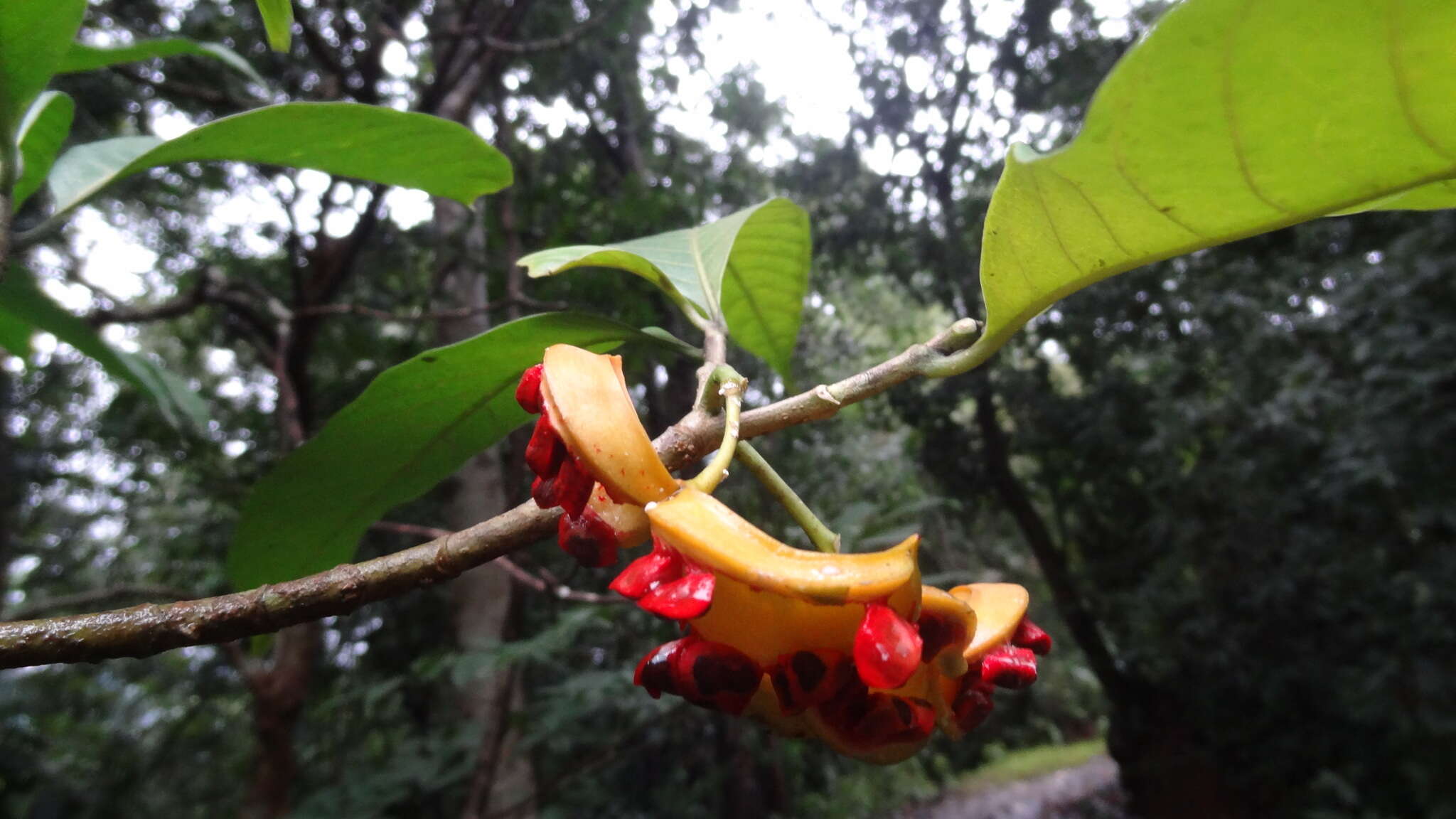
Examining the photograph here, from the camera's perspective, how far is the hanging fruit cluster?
418 millimetres

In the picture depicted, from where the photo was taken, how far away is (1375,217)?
13.4ft

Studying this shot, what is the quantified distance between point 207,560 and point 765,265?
13.1 feet

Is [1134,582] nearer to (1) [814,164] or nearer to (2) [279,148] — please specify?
(1) [814,164]

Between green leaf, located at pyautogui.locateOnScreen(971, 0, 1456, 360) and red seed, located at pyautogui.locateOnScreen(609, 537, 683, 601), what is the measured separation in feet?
1.00

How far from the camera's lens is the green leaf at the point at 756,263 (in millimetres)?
870

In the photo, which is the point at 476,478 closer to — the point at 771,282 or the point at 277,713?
the point at 277,713

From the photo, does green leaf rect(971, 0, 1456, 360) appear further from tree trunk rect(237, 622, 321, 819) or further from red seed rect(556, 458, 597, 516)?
tree trunk rect(237, 622, 321, 819)

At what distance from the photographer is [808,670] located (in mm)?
469

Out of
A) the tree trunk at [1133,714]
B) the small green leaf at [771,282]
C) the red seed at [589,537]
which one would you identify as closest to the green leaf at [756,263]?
the small green leaf at [771,282]

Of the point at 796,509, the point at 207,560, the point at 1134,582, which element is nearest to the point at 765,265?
the point at 796,509

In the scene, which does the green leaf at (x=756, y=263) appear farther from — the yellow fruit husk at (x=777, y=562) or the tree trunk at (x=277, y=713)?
the tree trunk at (x=277, y=713)

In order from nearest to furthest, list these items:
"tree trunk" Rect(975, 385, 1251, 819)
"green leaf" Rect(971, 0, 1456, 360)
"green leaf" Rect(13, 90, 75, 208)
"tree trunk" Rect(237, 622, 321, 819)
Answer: "green leaf" Rect(971, 0, 1456, 360)
"green leaf" Rect(13, 90, 75, 208)
"tree trunk" Rect(237, 622, 321, 819)
"tree trunk" Rect(975, 385, 1251, 819)

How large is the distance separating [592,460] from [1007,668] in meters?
0.34

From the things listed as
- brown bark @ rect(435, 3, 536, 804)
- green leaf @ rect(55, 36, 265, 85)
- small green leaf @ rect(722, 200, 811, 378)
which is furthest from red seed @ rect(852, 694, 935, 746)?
brown bark @ rect(435, 3, 536, 804)
